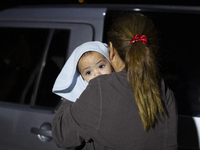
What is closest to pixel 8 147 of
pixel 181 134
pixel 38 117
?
pixel 38 117

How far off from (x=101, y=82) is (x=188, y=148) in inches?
33.3

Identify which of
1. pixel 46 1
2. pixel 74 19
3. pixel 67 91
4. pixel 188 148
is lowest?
pixel 188 148

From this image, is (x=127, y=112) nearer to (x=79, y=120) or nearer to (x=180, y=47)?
(x=79, y=120)

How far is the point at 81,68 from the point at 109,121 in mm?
539

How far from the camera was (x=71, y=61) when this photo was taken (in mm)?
1285

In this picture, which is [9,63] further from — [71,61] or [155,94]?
[155,94]

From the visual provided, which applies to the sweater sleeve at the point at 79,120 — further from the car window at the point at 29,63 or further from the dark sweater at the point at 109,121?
the car window at the point at 29,63

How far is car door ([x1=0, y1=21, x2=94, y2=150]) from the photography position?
1.47 metres

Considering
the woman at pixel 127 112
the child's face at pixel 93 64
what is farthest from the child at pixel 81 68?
the woman at pixel 127 112

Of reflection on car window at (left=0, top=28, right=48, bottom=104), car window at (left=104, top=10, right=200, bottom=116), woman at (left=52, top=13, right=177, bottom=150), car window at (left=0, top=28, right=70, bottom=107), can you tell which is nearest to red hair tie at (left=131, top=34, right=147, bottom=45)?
woman at (left=52, top=13, right=177, bottom=150)

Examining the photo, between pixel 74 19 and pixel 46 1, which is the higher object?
pixel 46 1

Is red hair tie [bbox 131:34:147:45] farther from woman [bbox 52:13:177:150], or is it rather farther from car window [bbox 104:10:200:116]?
car window [bbox 104:10:200:116]

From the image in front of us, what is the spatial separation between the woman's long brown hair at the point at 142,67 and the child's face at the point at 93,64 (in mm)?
264

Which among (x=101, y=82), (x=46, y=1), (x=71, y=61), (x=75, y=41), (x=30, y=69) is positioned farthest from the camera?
(x=46, y=1)
